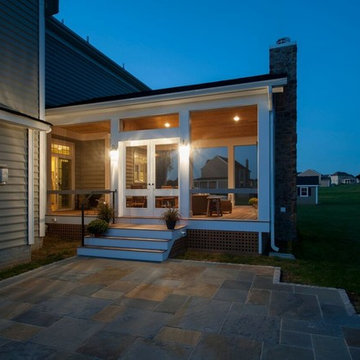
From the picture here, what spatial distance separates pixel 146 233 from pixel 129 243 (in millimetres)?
413

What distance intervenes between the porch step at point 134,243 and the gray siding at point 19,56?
320 cm

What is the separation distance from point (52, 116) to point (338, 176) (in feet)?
330

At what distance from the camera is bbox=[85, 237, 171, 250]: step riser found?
19.5 ft

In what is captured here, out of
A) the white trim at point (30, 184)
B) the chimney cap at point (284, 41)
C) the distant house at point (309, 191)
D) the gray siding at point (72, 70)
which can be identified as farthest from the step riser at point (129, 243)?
the distant house at point (309, 191)

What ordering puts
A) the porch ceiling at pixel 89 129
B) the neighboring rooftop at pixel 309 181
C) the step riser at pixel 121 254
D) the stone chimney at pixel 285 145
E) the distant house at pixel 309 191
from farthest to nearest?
the neighboring rooftop at pixel 309 181, the distant house at pixel 309 191, the porch ceiling at pixel 89 129, the stone chimney at pixel 285 145, the step riser at pixel 121 254

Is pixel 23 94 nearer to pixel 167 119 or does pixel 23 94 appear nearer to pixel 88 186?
pixel 167 119

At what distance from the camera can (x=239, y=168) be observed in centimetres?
1003

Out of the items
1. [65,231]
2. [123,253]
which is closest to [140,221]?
[123,253]

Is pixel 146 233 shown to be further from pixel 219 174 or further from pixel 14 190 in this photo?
pixel 219 174

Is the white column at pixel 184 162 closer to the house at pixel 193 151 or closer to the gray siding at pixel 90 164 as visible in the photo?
the house at pixel 193 151

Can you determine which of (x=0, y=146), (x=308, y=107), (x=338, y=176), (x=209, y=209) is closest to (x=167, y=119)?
(x=209, y=209)

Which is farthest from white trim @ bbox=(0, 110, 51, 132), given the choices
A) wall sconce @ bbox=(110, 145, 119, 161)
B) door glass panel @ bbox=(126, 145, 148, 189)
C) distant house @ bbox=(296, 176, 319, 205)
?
distant house @ bbox=(296, 176, 319, 205)

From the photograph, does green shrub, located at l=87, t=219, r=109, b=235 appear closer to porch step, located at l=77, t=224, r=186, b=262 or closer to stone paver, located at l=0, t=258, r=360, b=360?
porch step, located at l=77, t=224, r=186, b=262

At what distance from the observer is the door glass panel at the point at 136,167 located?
7.58 metres
